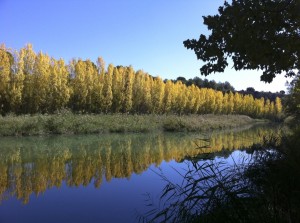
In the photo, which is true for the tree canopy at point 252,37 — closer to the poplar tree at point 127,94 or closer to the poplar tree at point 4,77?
the poplar tree at point 4,77

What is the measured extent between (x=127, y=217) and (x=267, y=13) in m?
4.87

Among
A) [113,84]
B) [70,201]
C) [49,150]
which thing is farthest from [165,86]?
[70,201]

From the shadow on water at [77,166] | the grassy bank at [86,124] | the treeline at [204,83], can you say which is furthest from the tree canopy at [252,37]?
the treeline at [204,83]

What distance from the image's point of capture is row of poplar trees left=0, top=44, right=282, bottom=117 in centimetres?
3047

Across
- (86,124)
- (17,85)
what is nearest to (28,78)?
(17,85)

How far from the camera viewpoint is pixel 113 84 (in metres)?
40.7

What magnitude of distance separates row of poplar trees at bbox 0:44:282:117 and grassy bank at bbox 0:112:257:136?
171 inches

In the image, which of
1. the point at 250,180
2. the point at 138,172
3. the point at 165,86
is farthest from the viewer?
the point at 165,86

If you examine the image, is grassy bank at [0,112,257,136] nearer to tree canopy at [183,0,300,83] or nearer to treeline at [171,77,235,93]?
tree canopy at [183,0,300,83]

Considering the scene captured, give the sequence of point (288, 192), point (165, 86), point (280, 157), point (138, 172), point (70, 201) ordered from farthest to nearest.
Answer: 1. point (165, 86)
2. point (138, 172)
3. point (70, 201)
4. point (280, 157)
5. point (288, 192)

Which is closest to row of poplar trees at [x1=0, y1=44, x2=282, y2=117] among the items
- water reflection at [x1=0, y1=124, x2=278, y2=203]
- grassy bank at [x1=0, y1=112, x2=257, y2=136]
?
grassy bank at [x1=0, y1=112, x2=257, y2=136]

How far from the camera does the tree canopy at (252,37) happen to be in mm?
6203

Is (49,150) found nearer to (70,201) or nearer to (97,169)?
(97,169)

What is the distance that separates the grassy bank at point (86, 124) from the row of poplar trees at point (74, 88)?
4.36 m
